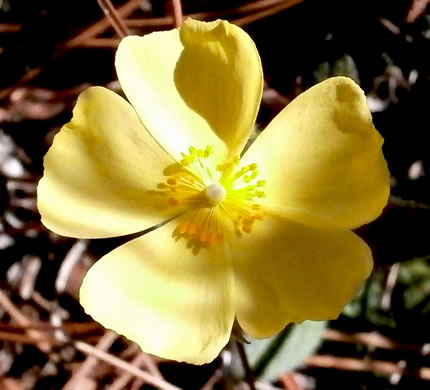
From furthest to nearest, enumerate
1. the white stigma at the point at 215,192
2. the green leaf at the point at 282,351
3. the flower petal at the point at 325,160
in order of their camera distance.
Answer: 1. the green leaf at the point at 282,351
2. the white stigma at the point at 215,192
3. the flower petal at the point at 325,160

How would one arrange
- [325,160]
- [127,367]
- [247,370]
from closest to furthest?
1. [325,160]
2. [247,370]
3. [127,367]

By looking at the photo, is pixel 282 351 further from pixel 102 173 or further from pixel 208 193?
pixel 102 173

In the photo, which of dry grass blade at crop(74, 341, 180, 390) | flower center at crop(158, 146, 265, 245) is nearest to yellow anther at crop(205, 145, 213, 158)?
flower center at crop(158, 146, 265, 245)

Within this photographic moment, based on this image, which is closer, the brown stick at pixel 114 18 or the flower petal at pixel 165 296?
the flower petal at pixel 165 296

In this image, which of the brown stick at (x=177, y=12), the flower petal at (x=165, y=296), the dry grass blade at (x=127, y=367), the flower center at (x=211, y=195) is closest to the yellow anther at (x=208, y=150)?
the flower center at (x=211, y=195)

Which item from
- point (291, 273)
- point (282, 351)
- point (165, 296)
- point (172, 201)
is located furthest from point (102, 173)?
point (282, 351)

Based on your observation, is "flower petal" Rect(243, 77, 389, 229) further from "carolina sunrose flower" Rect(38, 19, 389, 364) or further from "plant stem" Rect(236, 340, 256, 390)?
"plant stem" Rect(236, 340, 256, 390)

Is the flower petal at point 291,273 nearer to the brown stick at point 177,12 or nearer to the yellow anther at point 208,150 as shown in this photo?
the yellow anther at point 208,150
